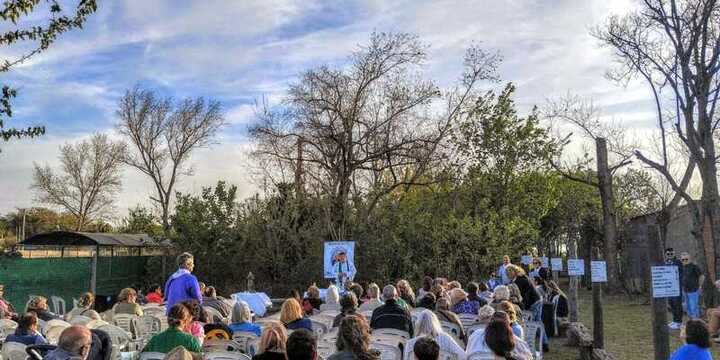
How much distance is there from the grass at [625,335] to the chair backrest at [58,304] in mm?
Answer: 10935

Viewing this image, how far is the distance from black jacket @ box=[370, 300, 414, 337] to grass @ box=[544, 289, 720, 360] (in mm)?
3556

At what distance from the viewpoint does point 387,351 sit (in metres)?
5.80

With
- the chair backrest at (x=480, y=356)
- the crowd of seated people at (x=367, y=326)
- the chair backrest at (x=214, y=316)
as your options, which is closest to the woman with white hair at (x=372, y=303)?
the crowd of seated people at (x=367, y=326)

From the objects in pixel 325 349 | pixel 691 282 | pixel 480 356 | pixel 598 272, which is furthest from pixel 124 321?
pixel 691 282

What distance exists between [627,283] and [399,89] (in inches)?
477

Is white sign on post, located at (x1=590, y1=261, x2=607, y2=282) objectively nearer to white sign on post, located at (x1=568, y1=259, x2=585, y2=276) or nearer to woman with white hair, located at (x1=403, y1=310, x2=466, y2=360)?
white sign on post, located at (x1=568, y1=259, x2=585, y2=276)

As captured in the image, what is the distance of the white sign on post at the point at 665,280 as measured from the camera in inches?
237

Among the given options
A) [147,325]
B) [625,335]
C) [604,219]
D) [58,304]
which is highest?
[604,219]

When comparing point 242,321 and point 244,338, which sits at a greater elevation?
point 242,321

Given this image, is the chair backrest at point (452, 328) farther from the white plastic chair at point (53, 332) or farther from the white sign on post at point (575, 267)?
the white plastic chair at point (53, 332)

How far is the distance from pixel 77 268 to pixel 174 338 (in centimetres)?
1498

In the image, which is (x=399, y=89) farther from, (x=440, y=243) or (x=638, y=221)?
(x=638, y=221)

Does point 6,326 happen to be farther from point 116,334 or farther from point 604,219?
point 604,219

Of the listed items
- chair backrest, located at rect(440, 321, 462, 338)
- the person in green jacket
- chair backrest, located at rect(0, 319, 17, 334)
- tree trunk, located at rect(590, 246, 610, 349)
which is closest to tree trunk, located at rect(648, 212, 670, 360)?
chair backrest, located at rect(440, 321, 462, 338)
